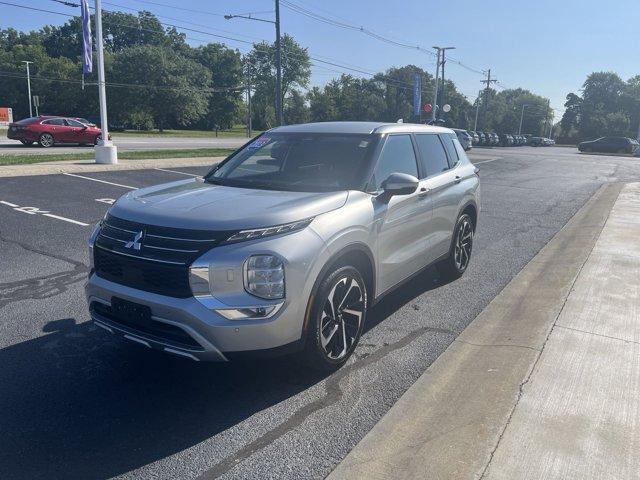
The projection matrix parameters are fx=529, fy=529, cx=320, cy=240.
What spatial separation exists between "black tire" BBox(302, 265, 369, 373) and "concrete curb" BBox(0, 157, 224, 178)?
41.2 feet

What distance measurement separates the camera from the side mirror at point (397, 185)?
4043mm

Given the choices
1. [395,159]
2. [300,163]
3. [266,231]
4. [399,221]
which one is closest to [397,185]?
[399,221]

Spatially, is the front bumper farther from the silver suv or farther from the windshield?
the windshield

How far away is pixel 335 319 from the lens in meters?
3.67

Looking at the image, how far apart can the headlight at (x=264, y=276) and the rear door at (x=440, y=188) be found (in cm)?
229

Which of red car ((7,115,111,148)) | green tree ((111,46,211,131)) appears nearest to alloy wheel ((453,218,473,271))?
red car ((7,115,111,148))

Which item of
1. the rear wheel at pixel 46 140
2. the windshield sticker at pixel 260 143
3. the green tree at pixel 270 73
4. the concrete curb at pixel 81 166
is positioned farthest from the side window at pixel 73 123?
the green tree at pixel 270 73

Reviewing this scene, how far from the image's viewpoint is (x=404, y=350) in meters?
4.21

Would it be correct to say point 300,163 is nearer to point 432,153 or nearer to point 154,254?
point 432,153

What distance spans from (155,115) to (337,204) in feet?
210

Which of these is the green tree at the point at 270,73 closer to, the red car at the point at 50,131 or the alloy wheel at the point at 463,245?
the red car at the point at 50,131

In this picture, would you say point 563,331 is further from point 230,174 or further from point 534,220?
point 534,220

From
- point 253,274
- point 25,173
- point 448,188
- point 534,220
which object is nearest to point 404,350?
point 253,274

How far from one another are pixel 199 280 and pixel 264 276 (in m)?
0.38
